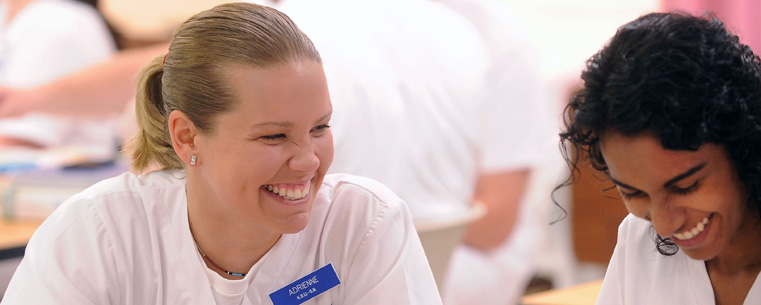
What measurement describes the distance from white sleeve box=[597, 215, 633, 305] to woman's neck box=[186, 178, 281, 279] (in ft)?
1.82

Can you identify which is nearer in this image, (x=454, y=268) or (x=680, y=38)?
(x=680, y=38)

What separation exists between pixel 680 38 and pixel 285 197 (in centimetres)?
Answer: 63

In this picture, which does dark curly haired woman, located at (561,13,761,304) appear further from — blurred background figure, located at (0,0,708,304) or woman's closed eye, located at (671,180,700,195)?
blurred background figure, located at (0,0,708,304)

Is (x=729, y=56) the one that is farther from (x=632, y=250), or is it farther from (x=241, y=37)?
(x=241, y=37)

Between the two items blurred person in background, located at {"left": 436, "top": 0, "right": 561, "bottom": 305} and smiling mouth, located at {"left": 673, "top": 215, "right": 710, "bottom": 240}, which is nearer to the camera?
smiling mouth, located at {"left": 673, "top": 215, "right": 710, "bottom": 240}

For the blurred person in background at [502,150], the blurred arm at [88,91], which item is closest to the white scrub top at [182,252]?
the blurred person in background at [502,150]

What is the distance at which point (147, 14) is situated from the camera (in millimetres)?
4270

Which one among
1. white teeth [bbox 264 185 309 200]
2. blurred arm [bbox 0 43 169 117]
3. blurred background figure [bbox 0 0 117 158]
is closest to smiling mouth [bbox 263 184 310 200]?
white teeth [bbox 264 185 309 200]

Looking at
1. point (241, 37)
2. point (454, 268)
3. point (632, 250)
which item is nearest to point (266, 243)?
point (241, 37)

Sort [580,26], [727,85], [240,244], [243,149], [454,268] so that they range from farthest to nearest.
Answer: [580,26] < [454,268] < [240,244] < [243,149] < [727,85]

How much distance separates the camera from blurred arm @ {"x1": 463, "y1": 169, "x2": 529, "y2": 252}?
263 cm

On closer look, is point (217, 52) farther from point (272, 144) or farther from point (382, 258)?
point (382, 258)

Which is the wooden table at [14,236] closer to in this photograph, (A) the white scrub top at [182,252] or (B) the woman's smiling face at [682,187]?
(A) the white scrub top at [182,252]

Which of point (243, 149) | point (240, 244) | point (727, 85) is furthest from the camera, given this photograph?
point (240, 244)
